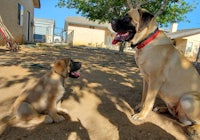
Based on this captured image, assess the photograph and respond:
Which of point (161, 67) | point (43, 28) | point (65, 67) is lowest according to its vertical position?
point (65, 67)

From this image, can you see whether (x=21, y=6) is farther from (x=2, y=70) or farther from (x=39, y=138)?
(x=39, y=138)

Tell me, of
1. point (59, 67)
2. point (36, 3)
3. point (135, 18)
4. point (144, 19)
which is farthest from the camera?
point (36, 3)

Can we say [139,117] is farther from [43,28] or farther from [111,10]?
[43,28]

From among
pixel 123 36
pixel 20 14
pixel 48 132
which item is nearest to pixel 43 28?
pixel 20 14

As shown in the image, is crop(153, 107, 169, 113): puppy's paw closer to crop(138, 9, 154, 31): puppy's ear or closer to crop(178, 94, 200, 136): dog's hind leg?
crop(178, 94, 200, 136): dog's hind leg

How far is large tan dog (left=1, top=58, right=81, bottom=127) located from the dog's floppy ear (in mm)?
1312

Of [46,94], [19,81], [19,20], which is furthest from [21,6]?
[46,94]

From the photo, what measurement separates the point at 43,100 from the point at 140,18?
76.3 inches

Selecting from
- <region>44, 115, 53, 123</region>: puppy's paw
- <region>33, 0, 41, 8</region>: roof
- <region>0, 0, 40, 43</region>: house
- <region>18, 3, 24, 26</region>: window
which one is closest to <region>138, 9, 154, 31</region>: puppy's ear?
<region>44, 115, 53, 123</region>: puppy's paw

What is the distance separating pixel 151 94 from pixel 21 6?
18245mm

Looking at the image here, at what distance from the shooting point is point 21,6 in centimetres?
1889

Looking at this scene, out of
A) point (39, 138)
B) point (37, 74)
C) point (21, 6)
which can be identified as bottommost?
point (39, 138)

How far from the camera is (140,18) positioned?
3.34m

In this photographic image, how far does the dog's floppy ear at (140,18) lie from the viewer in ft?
10.8
